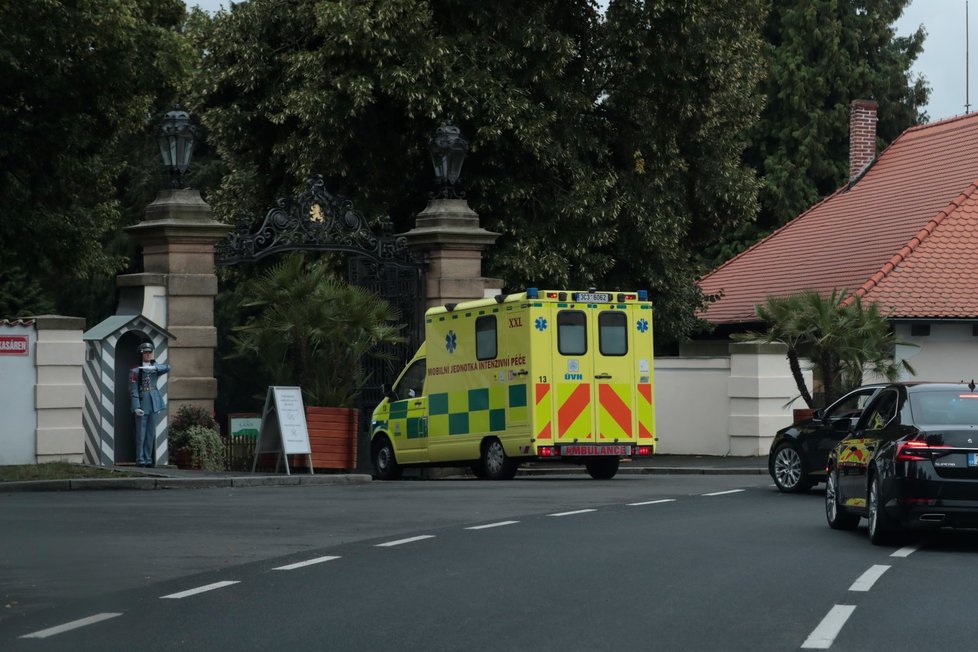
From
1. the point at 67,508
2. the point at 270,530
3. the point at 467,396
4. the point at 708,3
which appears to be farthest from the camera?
the point at 708,3

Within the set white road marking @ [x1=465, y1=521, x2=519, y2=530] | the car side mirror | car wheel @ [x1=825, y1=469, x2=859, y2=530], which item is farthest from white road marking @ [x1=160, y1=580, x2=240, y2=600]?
the car side mirror

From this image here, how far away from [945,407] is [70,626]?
8171 millimetres

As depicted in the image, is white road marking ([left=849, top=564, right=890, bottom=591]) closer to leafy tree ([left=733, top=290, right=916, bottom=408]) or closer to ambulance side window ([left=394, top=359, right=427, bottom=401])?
ambulance side window ([left=394, top=359, right=427, bottom=401])

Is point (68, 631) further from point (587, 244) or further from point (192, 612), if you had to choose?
point (587, 244)

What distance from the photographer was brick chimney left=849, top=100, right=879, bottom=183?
48656mm

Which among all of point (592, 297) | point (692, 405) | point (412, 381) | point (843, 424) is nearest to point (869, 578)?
point (843, 424)

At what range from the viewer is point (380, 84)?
3073 centimetres

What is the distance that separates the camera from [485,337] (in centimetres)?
2567

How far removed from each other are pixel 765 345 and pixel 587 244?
3732 mm

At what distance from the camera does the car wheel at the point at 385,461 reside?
91.8 ft

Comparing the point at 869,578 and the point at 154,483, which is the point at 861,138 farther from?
the point at 869,578

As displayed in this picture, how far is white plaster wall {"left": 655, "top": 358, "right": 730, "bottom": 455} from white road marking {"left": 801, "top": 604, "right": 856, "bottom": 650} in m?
22.4

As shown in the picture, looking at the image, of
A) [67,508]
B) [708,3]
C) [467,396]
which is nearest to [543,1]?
[708,3]

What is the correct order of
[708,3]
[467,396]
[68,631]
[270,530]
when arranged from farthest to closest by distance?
1. [708,3]
2. [467,396]
3. [270,530]
4. [68,631]
